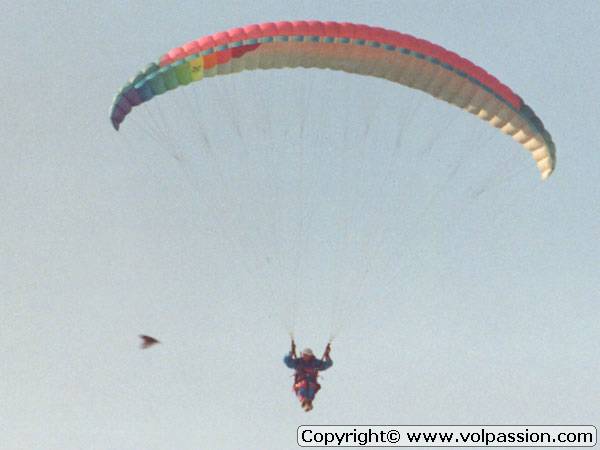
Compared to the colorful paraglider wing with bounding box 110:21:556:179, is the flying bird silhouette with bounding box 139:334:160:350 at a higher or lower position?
lower

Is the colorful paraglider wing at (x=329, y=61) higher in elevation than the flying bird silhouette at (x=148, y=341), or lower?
higher

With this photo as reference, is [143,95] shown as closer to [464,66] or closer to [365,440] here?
[464,66]

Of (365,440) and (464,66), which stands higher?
(464,66)

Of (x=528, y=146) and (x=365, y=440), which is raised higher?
(x=528, y=146)

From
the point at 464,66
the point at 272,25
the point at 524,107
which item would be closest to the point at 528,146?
the point at 524,107

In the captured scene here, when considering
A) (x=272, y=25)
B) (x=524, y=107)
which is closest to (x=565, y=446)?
(x=524, y=107)

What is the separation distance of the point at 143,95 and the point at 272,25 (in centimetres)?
432

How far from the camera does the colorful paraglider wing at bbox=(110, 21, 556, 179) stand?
27.9 meters

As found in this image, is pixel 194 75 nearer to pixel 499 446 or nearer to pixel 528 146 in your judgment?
pixel 528 146

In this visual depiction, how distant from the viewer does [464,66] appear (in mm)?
28703

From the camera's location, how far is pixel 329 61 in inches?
1131

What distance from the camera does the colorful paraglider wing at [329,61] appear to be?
2789 centimetres

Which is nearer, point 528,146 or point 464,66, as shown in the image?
point 464,66

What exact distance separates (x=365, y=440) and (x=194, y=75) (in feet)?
37.3
